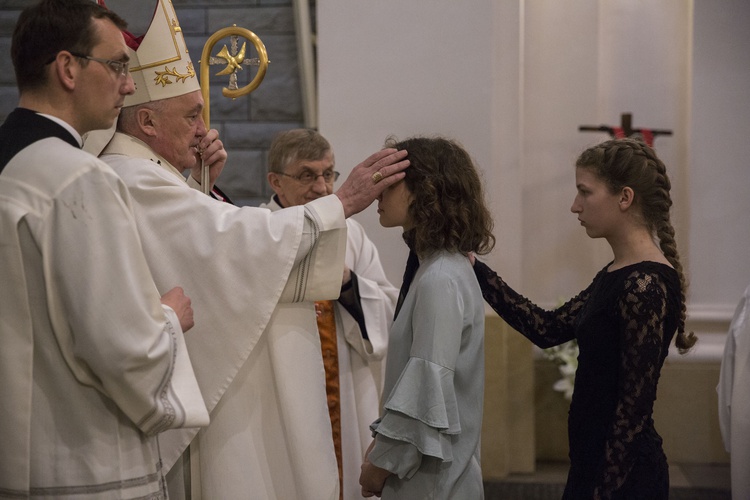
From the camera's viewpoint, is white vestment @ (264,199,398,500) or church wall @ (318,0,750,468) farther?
church wall @ (318,0,750,468)

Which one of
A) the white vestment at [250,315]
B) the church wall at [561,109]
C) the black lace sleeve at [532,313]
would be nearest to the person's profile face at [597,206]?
the black lace sleeve at [532,313]

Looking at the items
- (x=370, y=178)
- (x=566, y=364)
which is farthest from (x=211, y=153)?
(x=566, y=364)

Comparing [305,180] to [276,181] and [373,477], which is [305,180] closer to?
[276,181]

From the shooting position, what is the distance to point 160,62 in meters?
2.56

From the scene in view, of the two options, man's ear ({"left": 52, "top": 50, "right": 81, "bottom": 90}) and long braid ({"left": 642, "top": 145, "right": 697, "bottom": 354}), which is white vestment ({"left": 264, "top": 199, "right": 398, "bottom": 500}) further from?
man's ear ({"left": 52, "top": 50, "right": 81, "bottom": 90})

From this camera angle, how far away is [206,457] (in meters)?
2.28

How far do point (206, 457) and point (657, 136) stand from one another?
3471mm

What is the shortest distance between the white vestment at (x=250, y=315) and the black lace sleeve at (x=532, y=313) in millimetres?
528

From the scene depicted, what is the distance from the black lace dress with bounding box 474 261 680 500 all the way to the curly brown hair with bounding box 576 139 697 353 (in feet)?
0.53

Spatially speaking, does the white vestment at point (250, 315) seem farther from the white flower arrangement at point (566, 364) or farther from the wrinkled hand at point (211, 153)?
the white flower arrangement at point (566, 364)

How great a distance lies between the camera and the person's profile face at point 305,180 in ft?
11.2

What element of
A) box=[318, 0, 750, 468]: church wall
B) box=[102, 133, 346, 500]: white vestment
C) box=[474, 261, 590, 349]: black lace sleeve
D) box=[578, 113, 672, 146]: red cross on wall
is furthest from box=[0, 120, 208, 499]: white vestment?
box=[578, 113, 672, 146]: red cross on wall

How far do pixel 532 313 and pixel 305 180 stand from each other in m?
1.17

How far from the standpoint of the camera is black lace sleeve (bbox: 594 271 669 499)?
207 cm
